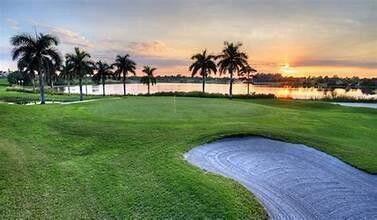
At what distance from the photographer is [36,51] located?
40.1 metres

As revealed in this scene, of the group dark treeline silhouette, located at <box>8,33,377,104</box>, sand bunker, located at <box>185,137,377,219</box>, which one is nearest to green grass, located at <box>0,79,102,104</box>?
dark treeline silhouette, located at <box>8,33,377,104</box>

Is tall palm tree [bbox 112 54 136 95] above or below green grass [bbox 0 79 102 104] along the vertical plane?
above

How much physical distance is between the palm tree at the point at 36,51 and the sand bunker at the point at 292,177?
30.4 meters

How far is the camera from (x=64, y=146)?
54.0 ft

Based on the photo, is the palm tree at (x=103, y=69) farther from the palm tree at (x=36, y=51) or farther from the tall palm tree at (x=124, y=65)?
the palm tree at (x=36, y=51)

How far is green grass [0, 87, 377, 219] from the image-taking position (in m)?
10.2

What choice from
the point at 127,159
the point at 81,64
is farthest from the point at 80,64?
the point at 127,159

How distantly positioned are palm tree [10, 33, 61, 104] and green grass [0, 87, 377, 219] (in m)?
16.8

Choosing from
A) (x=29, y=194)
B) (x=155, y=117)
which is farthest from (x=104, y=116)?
(x=29, y=194)

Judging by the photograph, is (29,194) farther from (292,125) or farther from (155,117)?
(292,125)

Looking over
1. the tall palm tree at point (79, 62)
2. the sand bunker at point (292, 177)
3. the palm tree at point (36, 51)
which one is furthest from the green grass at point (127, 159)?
the tall palm tree at point (79, 62)

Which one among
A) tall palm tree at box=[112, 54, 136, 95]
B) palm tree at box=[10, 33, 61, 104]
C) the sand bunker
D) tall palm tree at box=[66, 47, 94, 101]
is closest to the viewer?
the sand bunker

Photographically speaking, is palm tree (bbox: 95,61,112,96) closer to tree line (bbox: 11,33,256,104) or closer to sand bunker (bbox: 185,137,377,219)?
tree line (bbox: 11,33,256,104)

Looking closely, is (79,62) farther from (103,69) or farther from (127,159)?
(127,159)
